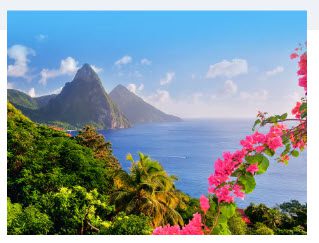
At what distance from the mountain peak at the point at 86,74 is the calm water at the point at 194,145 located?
3.06ft

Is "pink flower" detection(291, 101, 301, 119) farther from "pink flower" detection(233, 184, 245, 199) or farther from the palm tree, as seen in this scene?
the palm tree

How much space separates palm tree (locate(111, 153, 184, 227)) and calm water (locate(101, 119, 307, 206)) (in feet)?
0.56

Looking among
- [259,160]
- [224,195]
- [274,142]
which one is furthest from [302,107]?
[224,195]

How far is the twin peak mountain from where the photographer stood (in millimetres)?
5805

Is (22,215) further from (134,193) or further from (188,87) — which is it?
(188,87)

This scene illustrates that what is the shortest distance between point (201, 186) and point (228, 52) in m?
2.46

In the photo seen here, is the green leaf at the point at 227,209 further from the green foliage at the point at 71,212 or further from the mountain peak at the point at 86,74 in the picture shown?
the mountain peak at the point at 86,74

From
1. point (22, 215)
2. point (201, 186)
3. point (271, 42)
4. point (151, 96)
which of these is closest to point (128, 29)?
point (151, 96)

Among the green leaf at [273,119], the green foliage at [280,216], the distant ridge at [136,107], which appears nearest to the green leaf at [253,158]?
the green leaf at [273,119]

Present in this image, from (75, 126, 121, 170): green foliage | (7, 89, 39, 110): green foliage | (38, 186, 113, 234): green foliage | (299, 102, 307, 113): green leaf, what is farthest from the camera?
(75, 126, 121, 170): green foliage

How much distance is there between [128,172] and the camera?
23.5ft

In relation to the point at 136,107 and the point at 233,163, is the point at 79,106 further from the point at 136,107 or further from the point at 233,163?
the point at 233,163

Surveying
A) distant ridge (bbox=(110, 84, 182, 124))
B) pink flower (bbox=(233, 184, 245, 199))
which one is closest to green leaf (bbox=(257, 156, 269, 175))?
pink flower (bbox=(233, 184, 245, 199))

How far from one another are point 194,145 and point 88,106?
5.59 ft
